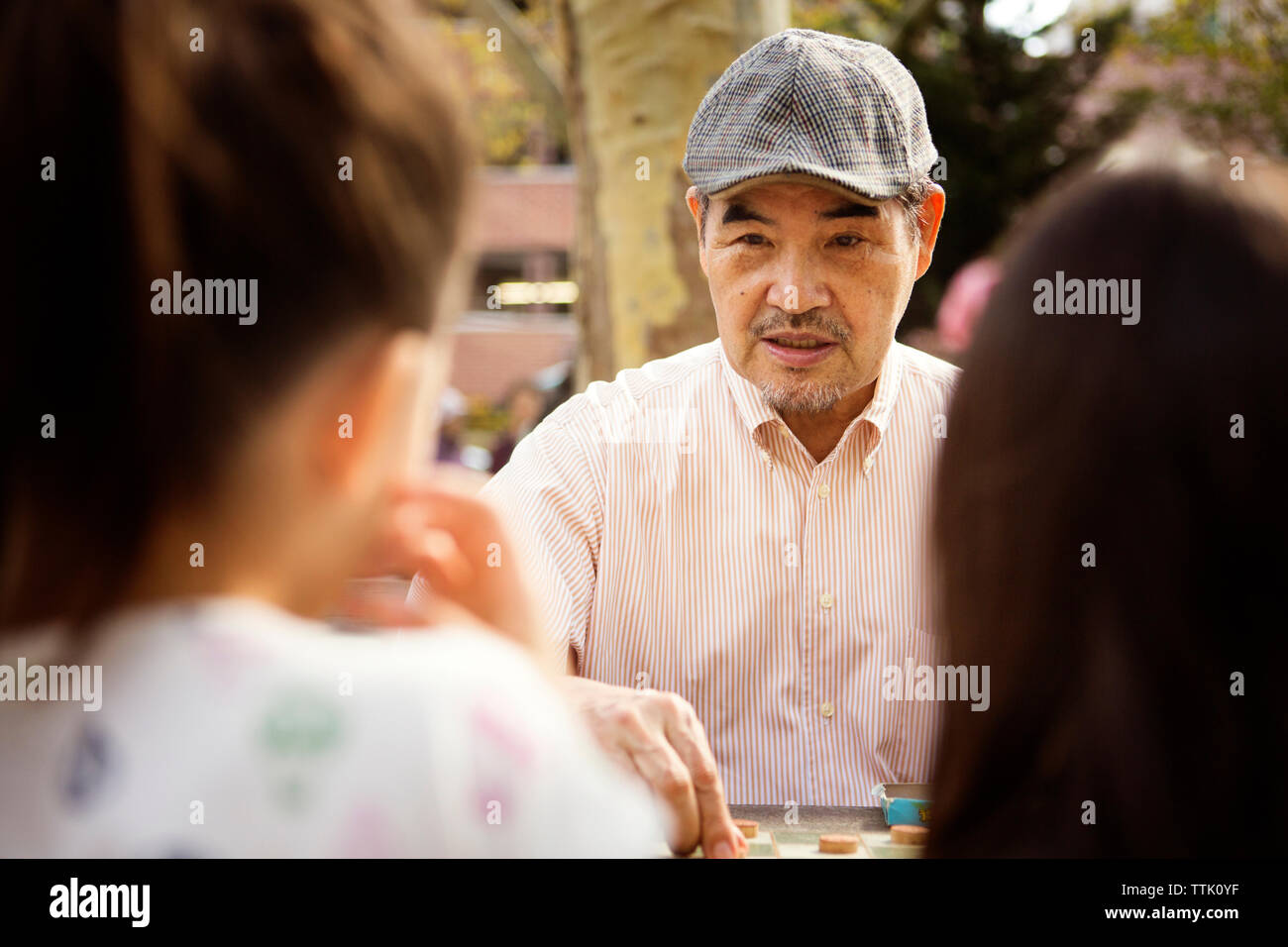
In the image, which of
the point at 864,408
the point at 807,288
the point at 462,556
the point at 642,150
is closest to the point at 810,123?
the point at 807,288

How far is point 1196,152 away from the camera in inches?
43.1

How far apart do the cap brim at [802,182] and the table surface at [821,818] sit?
1099 mm

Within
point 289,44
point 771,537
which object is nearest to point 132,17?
point 289,44

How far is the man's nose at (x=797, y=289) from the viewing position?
2.29 metres

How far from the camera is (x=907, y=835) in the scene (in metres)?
1.53

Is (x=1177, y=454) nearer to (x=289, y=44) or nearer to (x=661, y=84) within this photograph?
(x=289, y=44)

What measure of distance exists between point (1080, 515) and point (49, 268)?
777mm

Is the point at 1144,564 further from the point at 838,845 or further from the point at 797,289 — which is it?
the point at 797,289

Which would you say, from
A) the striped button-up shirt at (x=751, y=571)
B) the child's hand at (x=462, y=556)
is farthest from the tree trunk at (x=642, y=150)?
the child's hand at (x=462, y=556)

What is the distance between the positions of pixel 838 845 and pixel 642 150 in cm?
309

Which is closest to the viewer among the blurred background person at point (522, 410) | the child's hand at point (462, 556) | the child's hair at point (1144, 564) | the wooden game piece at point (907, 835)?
the child's hair at point (1144, 564)

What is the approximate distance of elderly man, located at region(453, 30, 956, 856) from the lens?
88.5 inches

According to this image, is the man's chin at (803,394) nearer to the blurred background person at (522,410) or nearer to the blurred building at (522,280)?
the blurred background person at (522,410)

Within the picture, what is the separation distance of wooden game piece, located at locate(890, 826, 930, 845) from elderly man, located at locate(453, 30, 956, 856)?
67cm
